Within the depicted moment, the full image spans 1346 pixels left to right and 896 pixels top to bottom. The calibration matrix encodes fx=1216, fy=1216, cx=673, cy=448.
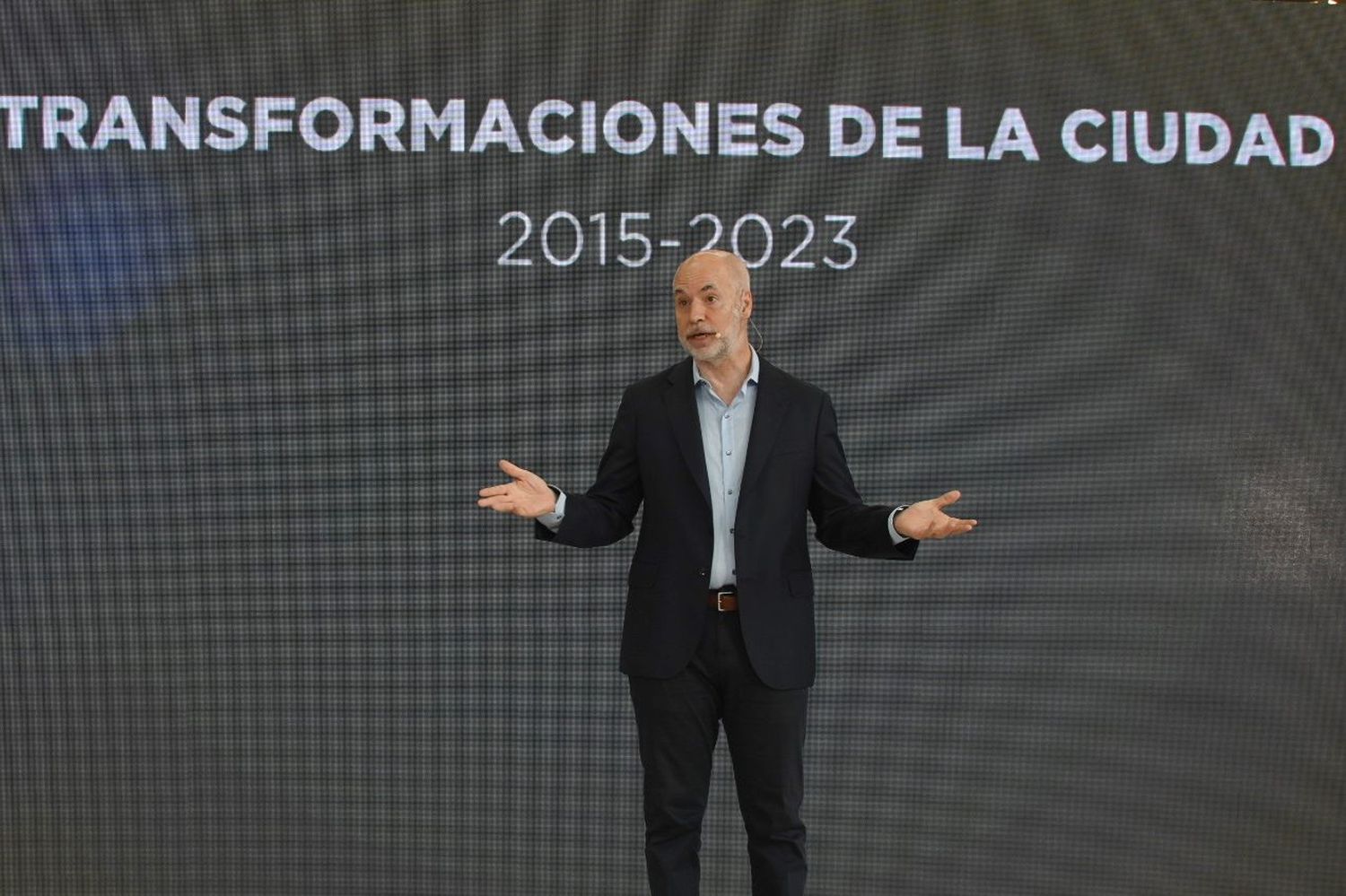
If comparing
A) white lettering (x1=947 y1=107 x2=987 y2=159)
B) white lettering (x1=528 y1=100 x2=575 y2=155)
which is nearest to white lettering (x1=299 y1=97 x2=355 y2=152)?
white lettering (x1=528 y1=100 x2=575 y2=155)

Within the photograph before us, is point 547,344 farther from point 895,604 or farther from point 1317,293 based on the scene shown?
point 1317,293

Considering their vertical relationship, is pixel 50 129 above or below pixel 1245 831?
above

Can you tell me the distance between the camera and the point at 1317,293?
10.7ft

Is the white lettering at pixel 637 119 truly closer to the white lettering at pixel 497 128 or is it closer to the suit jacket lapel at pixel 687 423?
the white lettering at pixel 497 128

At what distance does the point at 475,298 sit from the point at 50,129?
1168mm

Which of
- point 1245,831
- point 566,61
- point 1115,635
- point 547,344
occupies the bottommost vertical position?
point 1245,831

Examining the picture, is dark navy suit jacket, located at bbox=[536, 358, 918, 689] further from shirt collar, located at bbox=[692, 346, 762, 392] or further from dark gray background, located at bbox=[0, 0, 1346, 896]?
dark gray background, located at bbox=[0, 0, 1346, 896]

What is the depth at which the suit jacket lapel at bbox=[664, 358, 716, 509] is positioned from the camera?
7.45 feet

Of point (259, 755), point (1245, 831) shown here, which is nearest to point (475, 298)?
point (259, 755)

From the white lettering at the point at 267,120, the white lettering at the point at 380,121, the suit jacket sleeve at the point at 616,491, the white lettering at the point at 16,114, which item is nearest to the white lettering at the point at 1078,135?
the suit jacket sleeve at the point at 616,491

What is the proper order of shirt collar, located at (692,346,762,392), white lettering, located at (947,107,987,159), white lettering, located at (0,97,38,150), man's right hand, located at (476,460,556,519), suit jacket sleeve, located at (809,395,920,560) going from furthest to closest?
white lettering, located at (947,107,987,159)
white lettering, located at (0,97,38,150)
shirt collar, located at (692,346,762,392)
suit jacket sleeve, located at (809,395,920,560)
man's right hand, located at (476,460,556,519)

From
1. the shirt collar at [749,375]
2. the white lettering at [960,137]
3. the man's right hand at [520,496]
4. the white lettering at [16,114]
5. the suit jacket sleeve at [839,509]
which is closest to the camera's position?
the man's right hand at [520,496]

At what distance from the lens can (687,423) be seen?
2.31m

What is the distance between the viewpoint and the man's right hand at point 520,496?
2107 millimetres
